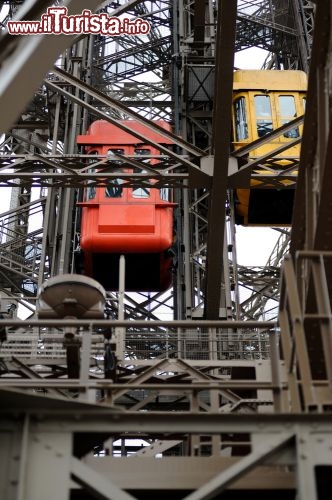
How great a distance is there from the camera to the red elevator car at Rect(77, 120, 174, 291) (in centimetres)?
2139

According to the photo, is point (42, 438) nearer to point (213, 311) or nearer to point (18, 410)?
point (18, 410)

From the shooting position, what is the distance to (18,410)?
6797mm

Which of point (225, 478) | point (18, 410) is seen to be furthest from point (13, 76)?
point (225, 478)

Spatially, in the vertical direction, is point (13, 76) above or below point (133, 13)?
below

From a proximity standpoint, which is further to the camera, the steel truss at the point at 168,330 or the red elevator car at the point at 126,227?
the red elevator car at the point at 126,227

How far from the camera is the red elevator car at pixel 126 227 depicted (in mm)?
21391

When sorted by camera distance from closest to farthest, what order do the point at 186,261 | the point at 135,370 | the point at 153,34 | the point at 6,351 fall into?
the point at 135,370 < the point at 6,351 < the point at 186,261 < the point at 153,34

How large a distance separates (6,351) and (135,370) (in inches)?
106
